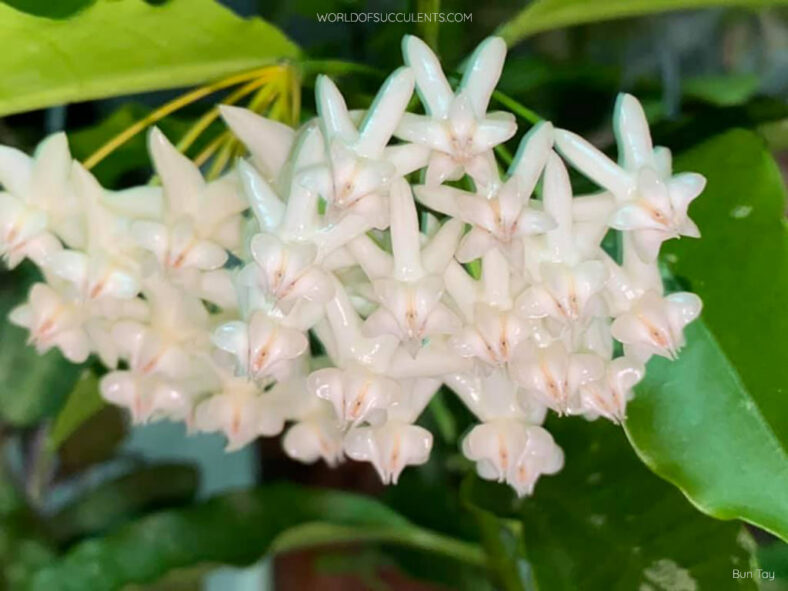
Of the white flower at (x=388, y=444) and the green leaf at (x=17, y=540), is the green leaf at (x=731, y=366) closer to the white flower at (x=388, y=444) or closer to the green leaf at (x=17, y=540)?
the white flower at (x=388, y=444)

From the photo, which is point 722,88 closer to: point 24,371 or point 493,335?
point 493,335

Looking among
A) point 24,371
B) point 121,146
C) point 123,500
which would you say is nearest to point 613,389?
point 121,146

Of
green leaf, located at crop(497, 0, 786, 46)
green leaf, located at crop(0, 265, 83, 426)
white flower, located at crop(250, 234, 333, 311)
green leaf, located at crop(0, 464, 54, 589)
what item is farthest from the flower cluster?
green leaf, located at crop(0, 464, 54, 589)

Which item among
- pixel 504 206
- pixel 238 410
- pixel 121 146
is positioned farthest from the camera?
pixel 121 146

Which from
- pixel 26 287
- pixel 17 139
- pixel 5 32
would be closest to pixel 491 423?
pixel 5 32

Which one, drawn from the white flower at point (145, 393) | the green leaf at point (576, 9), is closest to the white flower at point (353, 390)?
the white flower at point (145, 393)

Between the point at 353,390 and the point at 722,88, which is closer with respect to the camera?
the point at 353,390
